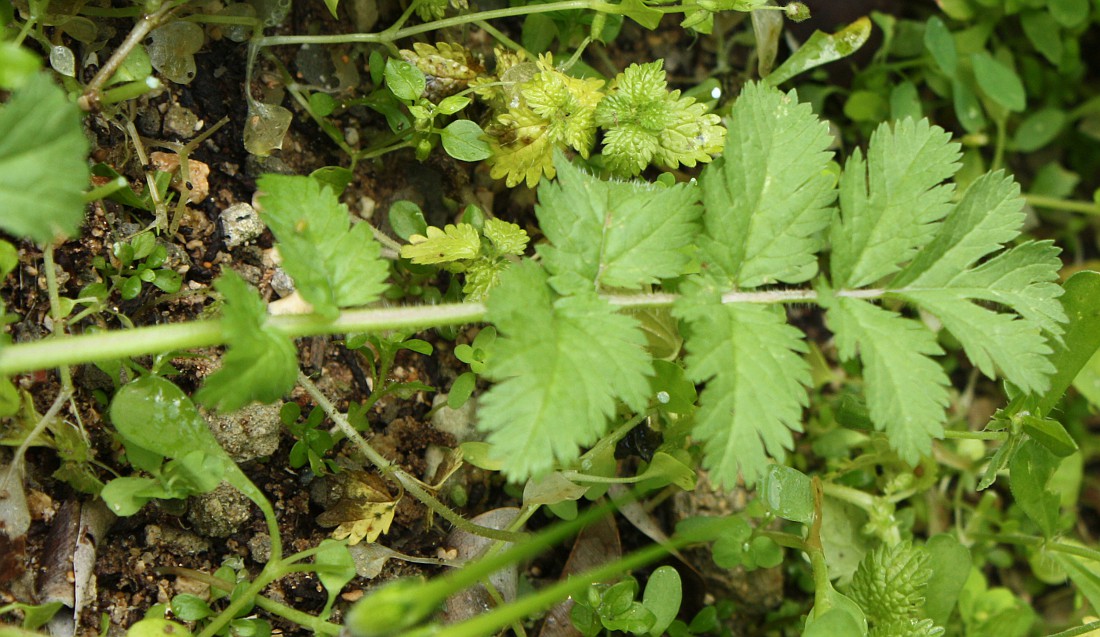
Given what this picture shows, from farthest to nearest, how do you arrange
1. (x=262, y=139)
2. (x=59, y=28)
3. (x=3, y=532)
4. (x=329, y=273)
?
(x=262, y=139)
(x=59, y=28)
(x=3, y=532)
(x=329, y=273)

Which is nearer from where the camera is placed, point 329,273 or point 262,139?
point 329,273

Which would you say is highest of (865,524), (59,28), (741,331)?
(59,28)

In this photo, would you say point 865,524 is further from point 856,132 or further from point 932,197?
point 856,132

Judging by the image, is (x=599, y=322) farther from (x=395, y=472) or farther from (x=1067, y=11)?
→ (x=1067, y=11)

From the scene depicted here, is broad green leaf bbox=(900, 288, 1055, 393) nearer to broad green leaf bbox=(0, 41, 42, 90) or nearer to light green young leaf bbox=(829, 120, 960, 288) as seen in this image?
light green young leaf bbox=(829, 120, 960, 288)

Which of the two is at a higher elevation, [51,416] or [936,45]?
[936,45]

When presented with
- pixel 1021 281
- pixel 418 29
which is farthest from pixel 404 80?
pixel 1021 281

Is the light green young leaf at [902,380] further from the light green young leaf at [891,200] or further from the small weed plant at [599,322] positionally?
the light green young leaf at [891,200]

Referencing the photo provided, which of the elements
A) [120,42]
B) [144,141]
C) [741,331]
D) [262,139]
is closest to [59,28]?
[120,42]
